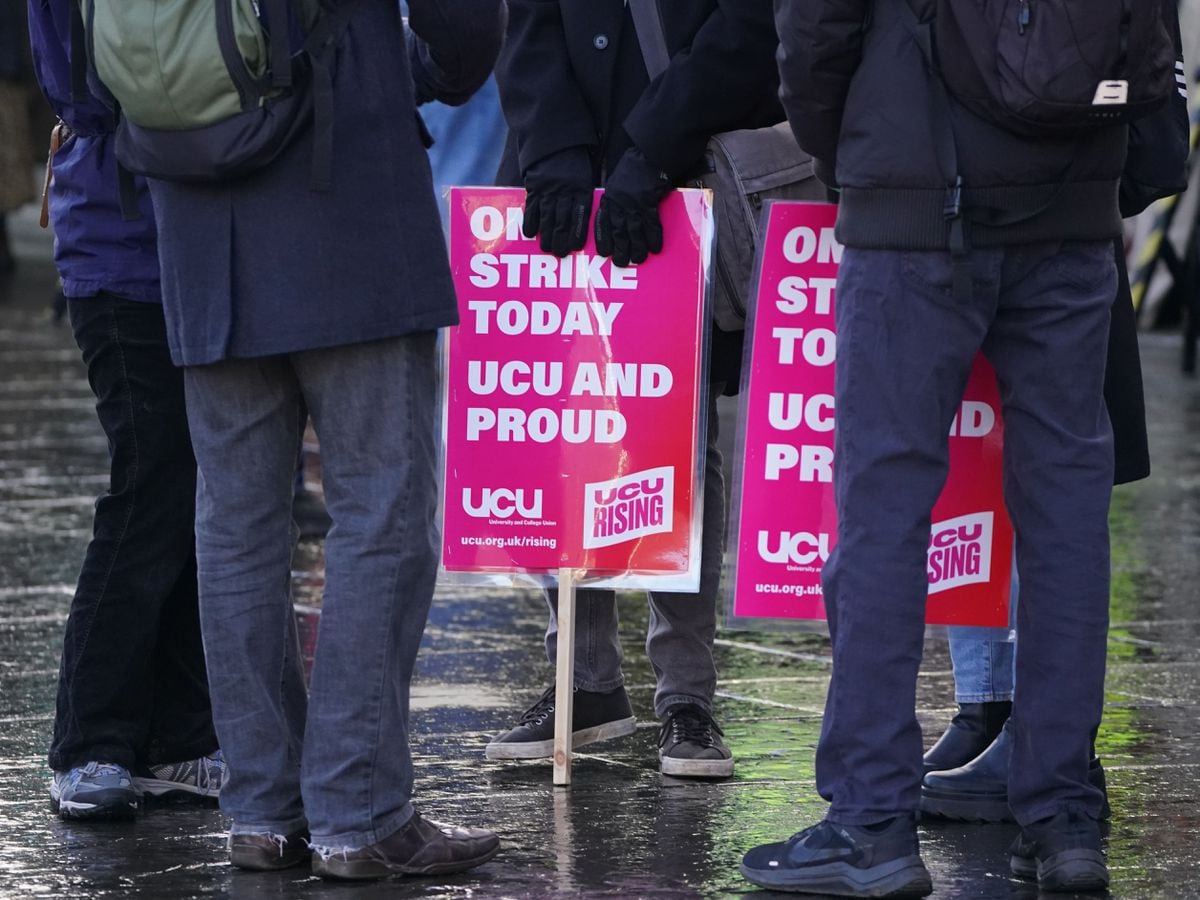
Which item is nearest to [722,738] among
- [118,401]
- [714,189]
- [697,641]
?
[697,641]

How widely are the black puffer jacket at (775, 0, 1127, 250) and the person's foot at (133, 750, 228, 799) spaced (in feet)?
5.69

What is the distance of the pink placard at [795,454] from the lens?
178 inches

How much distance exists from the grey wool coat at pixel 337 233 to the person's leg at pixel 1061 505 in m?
1.03

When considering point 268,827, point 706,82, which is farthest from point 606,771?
point 706,82

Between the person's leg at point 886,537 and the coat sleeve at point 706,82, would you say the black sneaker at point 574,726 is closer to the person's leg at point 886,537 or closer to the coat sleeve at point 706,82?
the person's leg at point 886,537

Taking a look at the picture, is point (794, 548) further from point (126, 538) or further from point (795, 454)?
point (126, 538)

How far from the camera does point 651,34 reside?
4863mm

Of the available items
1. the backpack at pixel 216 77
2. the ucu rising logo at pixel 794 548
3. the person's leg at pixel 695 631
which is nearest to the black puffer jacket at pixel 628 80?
the person's leg at pixel 695 631

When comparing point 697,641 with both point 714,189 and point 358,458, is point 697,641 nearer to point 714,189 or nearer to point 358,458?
point 714,189

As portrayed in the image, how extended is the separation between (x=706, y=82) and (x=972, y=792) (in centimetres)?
155

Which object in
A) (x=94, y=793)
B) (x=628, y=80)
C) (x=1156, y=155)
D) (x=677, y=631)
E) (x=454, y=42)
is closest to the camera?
(x=454, y=42)

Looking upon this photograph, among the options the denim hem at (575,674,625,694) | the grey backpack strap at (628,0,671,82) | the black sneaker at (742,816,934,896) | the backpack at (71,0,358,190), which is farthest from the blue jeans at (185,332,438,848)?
the grey backpack strap at (628,0,671,82)

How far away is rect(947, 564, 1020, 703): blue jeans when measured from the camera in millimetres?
4680

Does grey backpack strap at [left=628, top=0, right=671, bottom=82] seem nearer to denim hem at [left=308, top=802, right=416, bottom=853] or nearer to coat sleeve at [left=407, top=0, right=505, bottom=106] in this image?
coat sleeve at [left=407, top=0, right=505, bottom=106]
